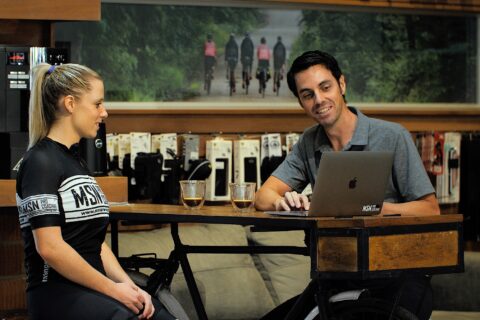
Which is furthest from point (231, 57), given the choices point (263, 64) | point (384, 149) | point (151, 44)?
point (384, 149)

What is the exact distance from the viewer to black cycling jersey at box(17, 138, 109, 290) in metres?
2.80

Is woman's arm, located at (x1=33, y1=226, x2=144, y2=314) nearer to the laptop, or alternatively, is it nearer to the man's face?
the laptop

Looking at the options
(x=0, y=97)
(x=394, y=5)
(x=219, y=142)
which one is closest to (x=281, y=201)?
(x=0, y=97)

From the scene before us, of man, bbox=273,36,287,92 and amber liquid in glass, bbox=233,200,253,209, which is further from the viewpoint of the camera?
man, bbox=273,36,287,92

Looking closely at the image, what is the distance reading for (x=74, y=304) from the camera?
2846 millimetres

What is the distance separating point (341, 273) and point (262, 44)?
2732mm

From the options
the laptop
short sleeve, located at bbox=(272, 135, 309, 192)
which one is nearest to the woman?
the laptop

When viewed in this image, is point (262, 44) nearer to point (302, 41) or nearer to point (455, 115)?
point (302, 41)

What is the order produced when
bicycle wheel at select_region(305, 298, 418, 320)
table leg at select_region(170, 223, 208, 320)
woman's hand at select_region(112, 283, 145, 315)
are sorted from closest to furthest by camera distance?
woman's hand at select_region(112, 283, 145, 315) → bicycle wheel at select_region(305, 298, 418, 320) → table leg at select_region(170, 223, 208, 320)

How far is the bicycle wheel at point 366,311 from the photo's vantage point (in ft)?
10.4

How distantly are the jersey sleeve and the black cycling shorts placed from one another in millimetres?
206

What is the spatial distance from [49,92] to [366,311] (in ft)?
4.12

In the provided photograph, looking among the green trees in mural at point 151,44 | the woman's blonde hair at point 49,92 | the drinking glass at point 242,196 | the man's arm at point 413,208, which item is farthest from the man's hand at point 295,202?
the green trees in mural at point 151,44

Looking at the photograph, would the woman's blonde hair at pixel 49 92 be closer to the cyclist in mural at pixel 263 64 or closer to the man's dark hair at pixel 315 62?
the man's dark hair at pixel 315 62
